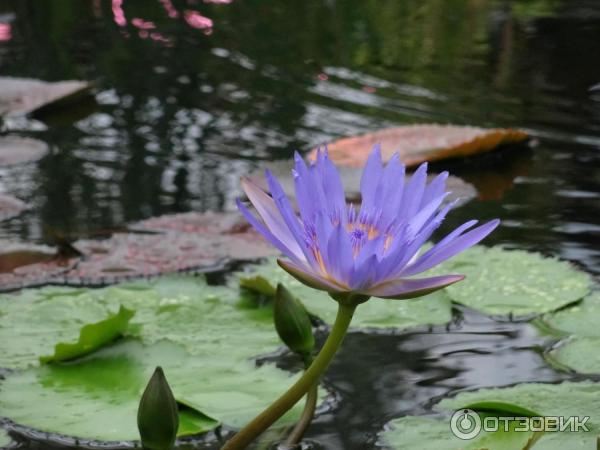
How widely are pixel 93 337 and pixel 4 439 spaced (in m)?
0.20

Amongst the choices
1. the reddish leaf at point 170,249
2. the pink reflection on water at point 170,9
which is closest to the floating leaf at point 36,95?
the reddish leaf at point 170,249

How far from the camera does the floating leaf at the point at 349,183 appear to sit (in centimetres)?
227

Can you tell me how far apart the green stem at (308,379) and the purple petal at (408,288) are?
2cm

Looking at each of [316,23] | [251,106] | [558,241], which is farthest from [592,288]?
[316,23]

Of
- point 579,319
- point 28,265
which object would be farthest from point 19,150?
point 579,319

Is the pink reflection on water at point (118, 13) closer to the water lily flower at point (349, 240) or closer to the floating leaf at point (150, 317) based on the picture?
the floating leaf at point (150, 317)

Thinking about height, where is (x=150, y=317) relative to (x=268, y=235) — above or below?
below

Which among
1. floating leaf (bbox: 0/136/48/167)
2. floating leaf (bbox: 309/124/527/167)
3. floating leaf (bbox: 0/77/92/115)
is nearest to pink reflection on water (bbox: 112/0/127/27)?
floating leaf (bbox: 0/77/92/115)

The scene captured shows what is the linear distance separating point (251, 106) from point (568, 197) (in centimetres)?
111

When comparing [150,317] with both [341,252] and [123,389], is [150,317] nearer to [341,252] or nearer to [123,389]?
[123,389]

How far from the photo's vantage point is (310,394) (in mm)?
1212

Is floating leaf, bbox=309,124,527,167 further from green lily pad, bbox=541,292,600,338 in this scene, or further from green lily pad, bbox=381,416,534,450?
green lily pad, bbox=381,416,534,450

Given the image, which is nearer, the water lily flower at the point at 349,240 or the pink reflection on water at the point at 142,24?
the water lily flower at the point at 349,240

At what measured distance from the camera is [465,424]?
1.21 meters
